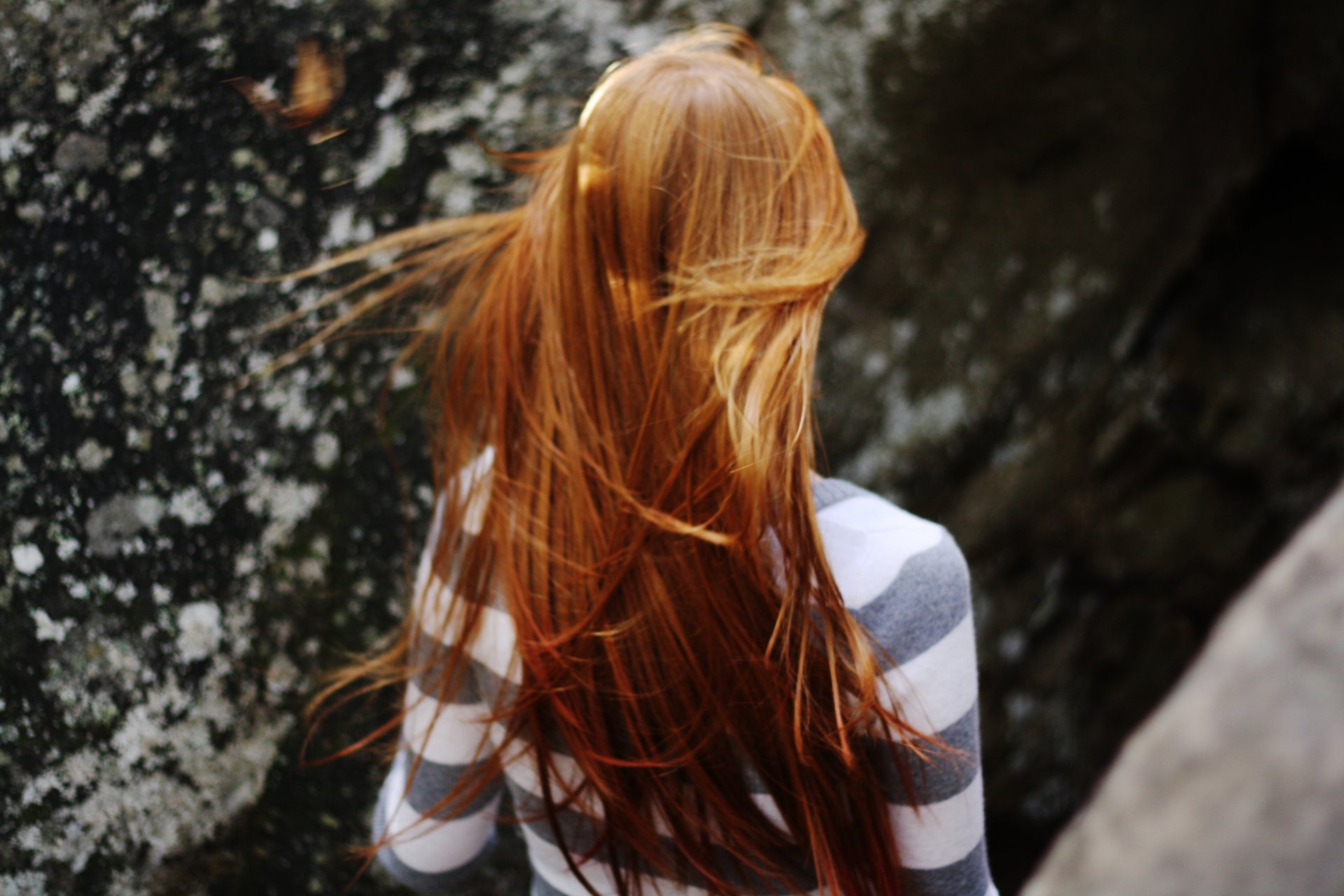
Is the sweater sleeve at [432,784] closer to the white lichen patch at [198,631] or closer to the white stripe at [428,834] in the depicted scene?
the white stripe at [428,834]

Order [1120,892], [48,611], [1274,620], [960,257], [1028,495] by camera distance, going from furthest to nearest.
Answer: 1. [1274,620]
2. [1120,892]
3. [1028,495]
4. [960,257]
5. [48,611]

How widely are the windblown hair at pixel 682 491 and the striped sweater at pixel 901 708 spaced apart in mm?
28

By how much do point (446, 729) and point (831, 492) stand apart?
1.55ft

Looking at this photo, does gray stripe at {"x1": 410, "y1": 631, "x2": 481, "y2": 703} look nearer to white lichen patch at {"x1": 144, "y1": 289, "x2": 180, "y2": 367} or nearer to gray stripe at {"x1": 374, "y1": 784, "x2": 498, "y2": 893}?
gray stripe at {"x1": 374, "y1": 784, "x2": 498, "y2": 893}

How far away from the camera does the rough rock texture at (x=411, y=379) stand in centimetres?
98

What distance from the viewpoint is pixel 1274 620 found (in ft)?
8.43

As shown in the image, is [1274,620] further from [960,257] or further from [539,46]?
[539,46]

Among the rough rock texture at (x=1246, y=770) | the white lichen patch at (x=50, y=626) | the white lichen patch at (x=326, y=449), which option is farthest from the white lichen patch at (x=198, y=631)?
the rough rock texture at (x=1246, y=770)

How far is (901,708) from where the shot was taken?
0.77 metres

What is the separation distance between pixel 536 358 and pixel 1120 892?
2.36 metres

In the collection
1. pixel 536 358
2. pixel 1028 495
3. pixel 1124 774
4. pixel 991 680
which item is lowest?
pixel 1124 774

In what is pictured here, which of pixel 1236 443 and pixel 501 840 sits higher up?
pixel 501 840

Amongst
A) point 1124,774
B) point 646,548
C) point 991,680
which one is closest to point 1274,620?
point 1124,774

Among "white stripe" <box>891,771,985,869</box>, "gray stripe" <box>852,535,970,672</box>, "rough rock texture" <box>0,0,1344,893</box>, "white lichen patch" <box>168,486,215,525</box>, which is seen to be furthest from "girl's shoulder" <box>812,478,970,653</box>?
"white lichen patch" <box>168,486,215,525</box>
